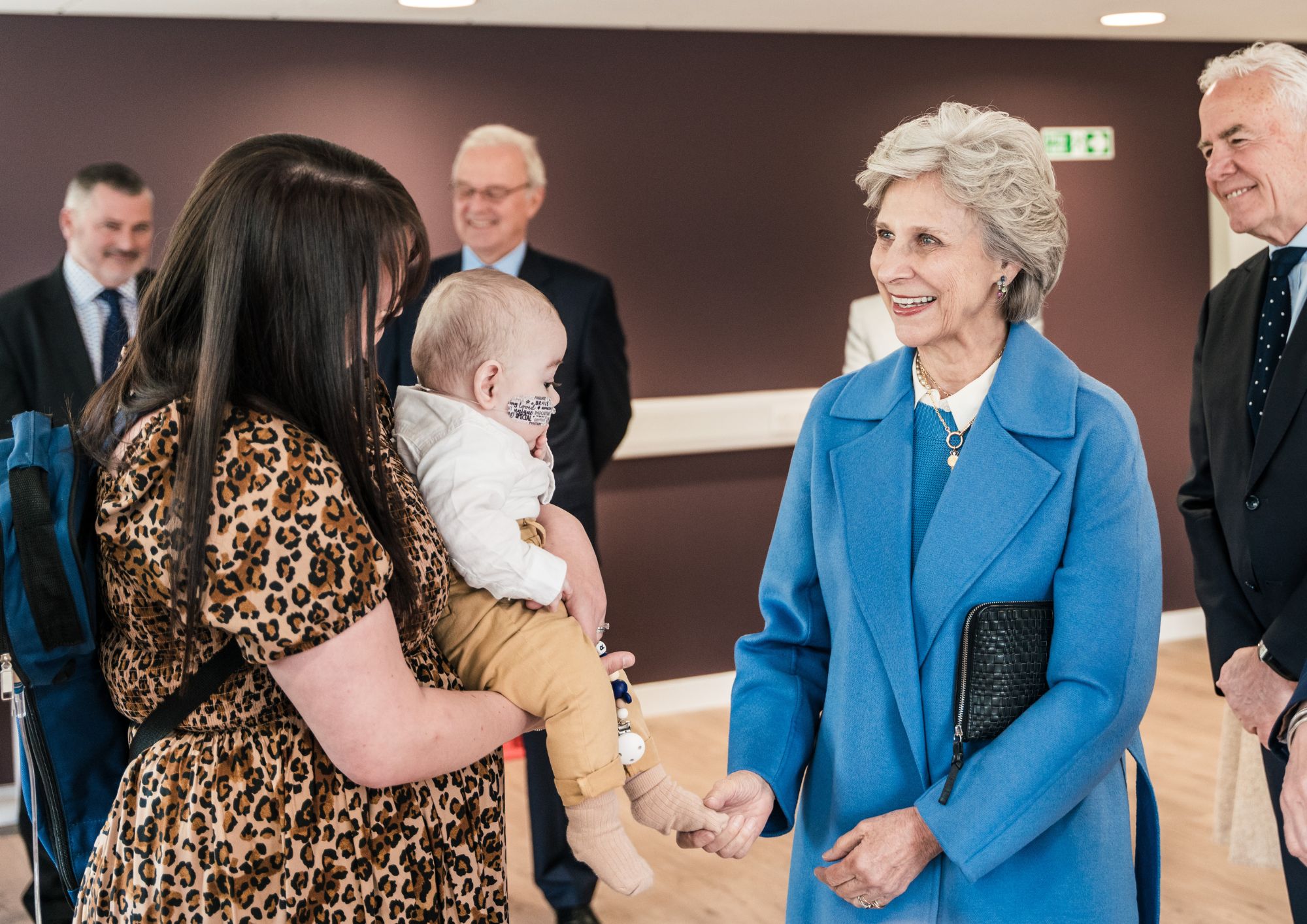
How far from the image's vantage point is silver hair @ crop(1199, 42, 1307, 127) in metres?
2.59

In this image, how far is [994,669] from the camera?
1.59m

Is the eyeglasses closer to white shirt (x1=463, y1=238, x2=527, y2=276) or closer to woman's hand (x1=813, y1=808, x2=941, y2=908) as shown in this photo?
white shirt (x1=463, y1=238, x2=527, y2=276)

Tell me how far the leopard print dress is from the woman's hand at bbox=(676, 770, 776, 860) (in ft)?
1.45

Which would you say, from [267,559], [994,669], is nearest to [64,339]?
[267,559]

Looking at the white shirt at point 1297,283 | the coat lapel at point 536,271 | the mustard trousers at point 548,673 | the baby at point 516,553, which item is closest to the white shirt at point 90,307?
the coat lapel at point 536,271

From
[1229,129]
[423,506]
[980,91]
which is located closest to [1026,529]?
[423,506]

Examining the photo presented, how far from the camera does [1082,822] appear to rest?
5.36 feet

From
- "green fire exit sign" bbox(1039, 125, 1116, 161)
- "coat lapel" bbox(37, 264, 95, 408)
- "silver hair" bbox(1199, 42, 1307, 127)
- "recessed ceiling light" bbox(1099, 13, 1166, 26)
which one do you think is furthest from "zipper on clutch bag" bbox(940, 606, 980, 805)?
"green fire exit sign" bbox(1039, 125, 1116, 161)

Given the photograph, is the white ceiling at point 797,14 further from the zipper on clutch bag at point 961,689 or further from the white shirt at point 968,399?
the zipper on clutch bag at point 961,689

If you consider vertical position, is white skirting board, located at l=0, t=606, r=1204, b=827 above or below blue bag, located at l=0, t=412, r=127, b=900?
below

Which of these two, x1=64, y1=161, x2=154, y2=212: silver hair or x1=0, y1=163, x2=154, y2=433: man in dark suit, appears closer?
x1=0, y1=163, x2=154, y2=433: man in dark suit

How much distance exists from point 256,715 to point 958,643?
0.90 m

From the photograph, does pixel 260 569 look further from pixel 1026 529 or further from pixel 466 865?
pixel 1026 529

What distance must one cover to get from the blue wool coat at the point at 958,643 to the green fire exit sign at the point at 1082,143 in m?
4.86
